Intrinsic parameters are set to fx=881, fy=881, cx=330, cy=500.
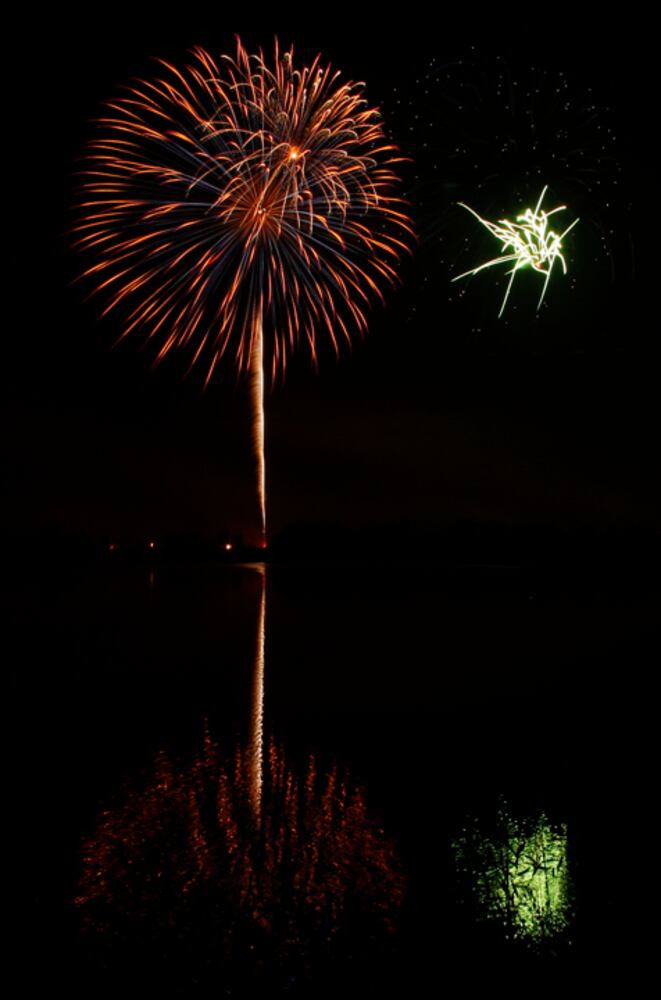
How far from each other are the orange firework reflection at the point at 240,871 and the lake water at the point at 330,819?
0.08ft

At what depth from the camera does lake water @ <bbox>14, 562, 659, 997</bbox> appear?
5656 millimetres

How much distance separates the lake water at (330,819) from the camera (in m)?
5.66

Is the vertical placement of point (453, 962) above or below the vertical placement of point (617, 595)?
above

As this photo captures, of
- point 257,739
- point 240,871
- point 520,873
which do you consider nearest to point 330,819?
point 240,871

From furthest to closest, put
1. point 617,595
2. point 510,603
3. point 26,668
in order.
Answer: point 617,595
point 510,603
point 26,668

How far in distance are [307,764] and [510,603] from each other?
29.8 metres

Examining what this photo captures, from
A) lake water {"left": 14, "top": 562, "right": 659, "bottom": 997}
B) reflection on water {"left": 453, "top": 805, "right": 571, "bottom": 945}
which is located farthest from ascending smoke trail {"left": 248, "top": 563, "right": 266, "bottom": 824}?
reflection on water {"left": 453, "top": 805, "right": 571, "bottom": 945}

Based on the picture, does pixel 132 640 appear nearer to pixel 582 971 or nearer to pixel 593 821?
pixel 593 821

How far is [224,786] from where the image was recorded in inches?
370

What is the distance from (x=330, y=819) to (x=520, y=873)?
1.96 metres

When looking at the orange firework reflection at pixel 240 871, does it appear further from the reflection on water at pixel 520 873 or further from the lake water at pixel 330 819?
the reflection on water at pixel 520 873

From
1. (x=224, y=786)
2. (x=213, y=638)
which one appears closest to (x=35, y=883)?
(x=224, y=786)

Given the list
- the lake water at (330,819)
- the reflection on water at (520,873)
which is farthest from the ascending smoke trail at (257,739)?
the reflection on water at (520,873)

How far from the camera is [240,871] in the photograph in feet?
22.9
